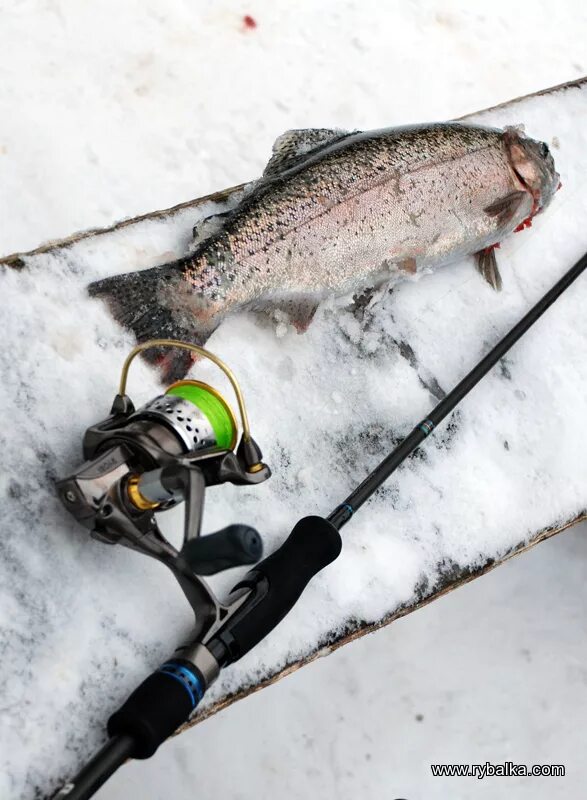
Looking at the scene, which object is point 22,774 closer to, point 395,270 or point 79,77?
point 395,270

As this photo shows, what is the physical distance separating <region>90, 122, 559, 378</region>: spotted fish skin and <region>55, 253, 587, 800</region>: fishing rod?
9.0 inches

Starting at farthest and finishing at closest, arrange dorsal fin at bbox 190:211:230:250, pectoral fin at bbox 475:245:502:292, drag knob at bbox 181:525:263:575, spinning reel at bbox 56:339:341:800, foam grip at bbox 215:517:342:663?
1. pectoral fin at bbox 475:245:502:292
2. dorsal fin at bbox 190:211:230:250
3. foam grip at bbox 215:517:342:663
4. spinning reel at bbox 56:339:341:800
5. drag knob at bbox 181:525:263:575

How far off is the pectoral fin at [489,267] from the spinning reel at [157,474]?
2.82 feet

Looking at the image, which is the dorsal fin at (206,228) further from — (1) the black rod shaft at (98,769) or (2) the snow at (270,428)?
(1) the black rod shaft at (98,769)

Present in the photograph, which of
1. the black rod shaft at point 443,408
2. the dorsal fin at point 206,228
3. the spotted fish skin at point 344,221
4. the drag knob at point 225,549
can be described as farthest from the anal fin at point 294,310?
the drag knob at point 225,549

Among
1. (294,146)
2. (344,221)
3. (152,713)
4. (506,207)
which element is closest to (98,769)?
(152,713)

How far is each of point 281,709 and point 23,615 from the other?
1006mm

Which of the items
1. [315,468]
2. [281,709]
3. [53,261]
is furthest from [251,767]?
[53,261]

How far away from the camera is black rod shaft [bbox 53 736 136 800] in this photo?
1.05 metres

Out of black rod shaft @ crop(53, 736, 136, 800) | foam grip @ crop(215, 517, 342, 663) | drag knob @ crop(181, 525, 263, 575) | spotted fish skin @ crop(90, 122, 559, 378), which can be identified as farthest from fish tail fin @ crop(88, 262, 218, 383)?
black rod shaft @ crop(53, 736, 136, 800)

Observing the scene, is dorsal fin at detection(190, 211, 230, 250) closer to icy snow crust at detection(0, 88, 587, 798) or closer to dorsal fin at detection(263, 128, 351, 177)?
icy snow crust at detection(0, 88, 587, 798)

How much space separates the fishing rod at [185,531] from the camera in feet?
3.57

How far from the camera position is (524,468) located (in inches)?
68.2

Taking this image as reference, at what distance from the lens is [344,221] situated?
5.28ft
